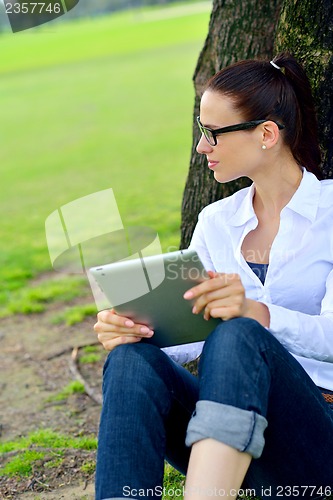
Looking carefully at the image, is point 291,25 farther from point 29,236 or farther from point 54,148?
point 54,148

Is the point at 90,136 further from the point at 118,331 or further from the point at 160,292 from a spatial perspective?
the point at 160,292

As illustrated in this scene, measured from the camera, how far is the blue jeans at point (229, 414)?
203 cm

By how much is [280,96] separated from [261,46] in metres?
0.94

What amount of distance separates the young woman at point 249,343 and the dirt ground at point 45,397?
815mm

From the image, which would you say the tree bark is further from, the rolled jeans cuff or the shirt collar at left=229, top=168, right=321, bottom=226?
the rolled jeans cuff

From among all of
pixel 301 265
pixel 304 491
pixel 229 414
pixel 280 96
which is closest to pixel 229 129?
pixel 280 96

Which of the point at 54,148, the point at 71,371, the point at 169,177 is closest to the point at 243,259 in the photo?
the point at 71,371

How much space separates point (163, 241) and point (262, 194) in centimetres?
447

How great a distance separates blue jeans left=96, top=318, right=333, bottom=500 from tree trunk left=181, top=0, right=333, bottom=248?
3.77ft

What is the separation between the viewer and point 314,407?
217 cm

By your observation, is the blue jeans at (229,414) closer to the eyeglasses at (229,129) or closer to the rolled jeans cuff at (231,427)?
the rolled jeans cuff at (231,427)

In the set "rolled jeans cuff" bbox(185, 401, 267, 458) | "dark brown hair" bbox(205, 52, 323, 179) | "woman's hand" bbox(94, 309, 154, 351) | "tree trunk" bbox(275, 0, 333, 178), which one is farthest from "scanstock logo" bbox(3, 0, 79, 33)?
"rolled jeans cuff" bbox(185, 401, 267, 458)

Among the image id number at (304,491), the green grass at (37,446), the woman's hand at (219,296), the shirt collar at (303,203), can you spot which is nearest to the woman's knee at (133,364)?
the woman's hand at (219,296)

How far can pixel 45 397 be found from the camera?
4168mm
